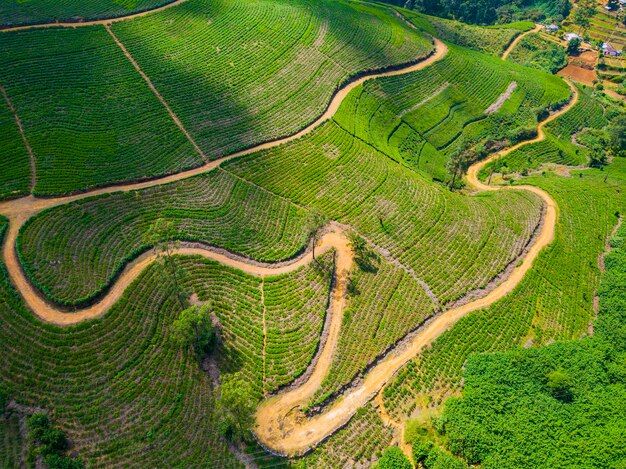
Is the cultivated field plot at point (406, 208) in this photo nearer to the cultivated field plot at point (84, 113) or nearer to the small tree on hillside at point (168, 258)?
the cultivated field plot at point (84, 113)

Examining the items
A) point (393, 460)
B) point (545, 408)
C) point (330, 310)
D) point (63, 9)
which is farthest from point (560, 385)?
point (63, 9)

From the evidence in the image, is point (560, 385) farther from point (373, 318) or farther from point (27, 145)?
point (27, 145)

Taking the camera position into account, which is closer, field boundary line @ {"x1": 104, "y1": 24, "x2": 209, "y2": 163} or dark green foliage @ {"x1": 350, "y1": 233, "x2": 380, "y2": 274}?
dark green foliage @ {"x1": 350, "y1": 233, "x2": 380, "y2": 274}

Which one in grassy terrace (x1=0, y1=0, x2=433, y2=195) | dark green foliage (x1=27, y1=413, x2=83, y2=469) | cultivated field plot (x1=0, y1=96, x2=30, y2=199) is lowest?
dark green foliage (x1=27, y1=413, x2=83, y2=469)

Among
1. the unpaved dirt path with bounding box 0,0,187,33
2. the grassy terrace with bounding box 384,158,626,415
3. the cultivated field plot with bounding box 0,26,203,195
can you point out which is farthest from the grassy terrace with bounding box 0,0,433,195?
the grassy terrace with bounding box 384,158,626,415

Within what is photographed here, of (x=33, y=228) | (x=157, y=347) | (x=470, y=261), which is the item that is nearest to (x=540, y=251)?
(x=470, y=261)

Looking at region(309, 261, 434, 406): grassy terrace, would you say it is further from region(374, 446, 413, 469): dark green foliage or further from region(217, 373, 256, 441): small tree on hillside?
region(374, 446, 413, 469): dark green foliage

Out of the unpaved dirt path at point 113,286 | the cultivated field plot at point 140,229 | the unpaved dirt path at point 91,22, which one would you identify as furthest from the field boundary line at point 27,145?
the unpaved dirt path at point 91,22
